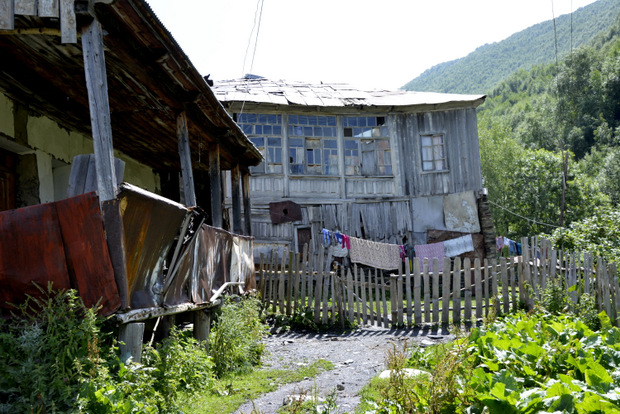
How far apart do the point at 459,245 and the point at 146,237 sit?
15288 mm

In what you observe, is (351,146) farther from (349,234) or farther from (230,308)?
(230,308)

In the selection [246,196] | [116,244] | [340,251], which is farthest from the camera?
[340,251]

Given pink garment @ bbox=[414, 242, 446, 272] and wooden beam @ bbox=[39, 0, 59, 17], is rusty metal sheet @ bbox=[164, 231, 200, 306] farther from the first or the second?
pink garment @ bbox=[414, 242, 446, 272]

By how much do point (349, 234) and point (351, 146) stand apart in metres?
3.07

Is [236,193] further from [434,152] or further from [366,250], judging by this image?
[434,152]

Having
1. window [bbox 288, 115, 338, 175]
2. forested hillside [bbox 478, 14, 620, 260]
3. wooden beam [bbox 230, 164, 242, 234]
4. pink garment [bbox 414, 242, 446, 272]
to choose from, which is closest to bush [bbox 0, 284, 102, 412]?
wooden beam [bbox 230, 164, 242, 234]

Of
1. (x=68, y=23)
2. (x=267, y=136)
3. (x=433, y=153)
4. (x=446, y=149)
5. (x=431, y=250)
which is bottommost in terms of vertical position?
(x=431, y=250)

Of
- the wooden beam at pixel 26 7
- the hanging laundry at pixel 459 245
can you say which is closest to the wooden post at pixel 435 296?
the hanging laundry at pixel 459 245

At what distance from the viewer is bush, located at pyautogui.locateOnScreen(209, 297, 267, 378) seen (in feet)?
22.9

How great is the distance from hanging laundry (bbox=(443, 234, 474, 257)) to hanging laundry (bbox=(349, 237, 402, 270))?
2164 mm

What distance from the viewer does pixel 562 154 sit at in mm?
37781

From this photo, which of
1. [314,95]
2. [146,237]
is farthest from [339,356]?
[314,95]

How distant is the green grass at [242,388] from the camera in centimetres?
529

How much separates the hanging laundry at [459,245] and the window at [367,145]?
3.15m
